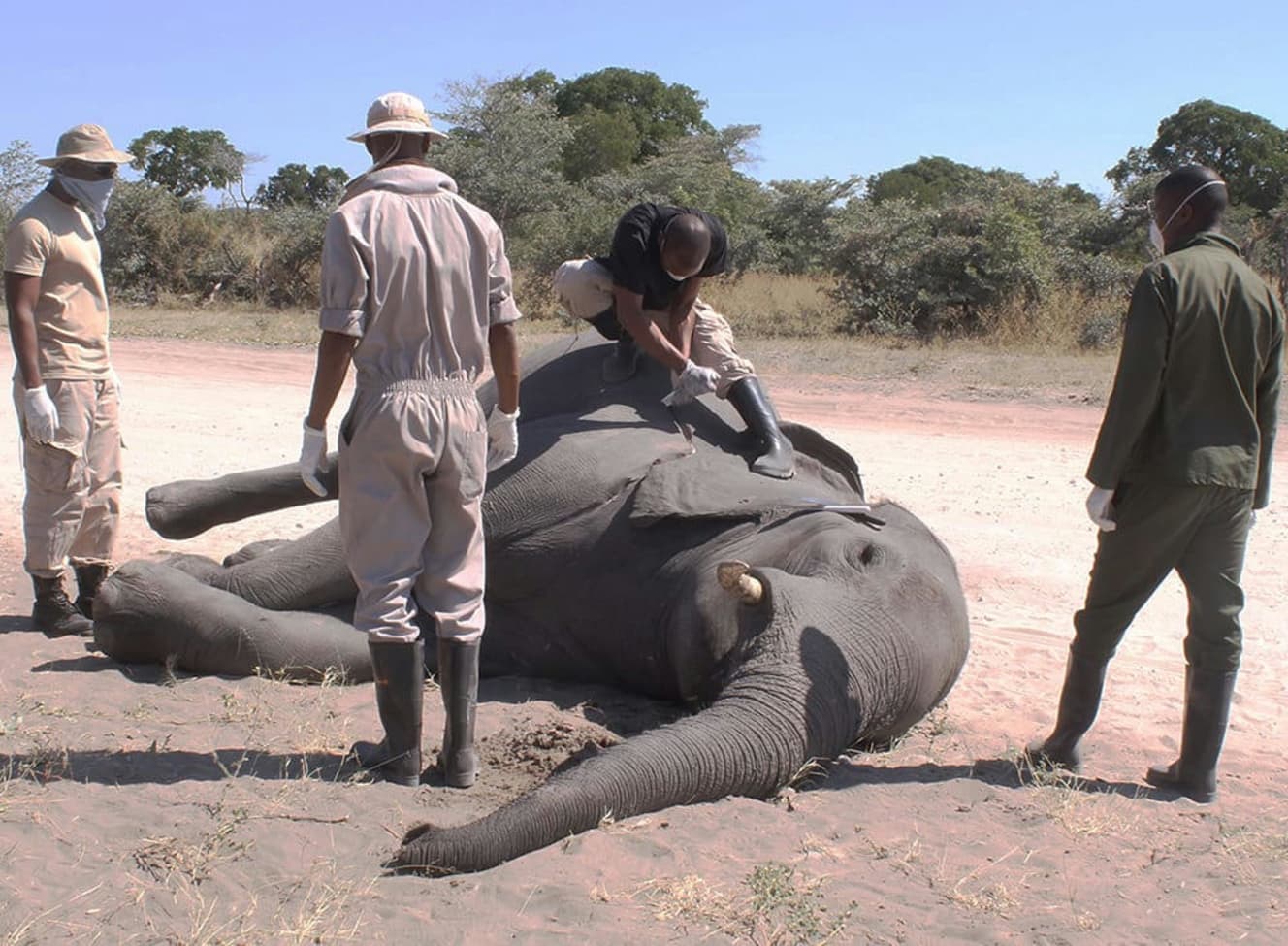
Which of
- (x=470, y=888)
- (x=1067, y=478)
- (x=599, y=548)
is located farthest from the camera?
(x=1067, y=478)

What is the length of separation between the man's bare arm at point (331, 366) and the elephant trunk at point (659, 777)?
1.30 metres

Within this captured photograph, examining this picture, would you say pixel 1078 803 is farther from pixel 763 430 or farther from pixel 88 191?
pixel 88 191

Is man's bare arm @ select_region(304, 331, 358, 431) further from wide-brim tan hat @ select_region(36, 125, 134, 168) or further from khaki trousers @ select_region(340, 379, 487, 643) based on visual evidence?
wide-brim tan hat @ select_region(36, 125, 134, 168)

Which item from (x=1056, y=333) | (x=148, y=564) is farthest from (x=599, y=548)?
(x=1056, y=333)

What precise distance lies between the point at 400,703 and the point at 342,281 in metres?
1.25

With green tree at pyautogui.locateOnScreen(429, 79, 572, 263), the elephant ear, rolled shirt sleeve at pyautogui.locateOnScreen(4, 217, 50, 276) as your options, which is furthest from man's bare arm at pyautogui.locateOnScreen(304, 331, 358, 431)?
green tree at pyautogui.locateOnScreen(429, 79, 572, 263)

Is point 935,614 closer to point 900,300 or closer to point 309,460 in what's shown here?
point 309,460

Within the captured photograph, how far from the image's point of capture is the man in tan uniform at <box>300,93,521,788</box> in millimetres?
4121

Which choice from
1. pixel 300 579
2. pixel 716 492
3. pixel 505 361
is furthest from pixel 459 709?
pixel 300 579

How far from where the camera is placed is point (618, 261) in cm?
600

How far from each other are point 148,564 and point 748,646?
7.87ft

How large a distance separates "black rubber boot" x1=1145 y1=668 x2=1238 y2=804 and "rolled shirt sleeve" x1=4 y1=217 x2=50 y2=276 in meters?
4.65

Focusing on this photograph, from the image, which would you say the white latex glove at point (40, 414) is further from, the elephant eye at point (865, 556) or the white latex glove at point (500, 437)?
the elephant eye at point (865, 556)

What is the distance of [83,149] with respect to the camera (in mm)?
6008
